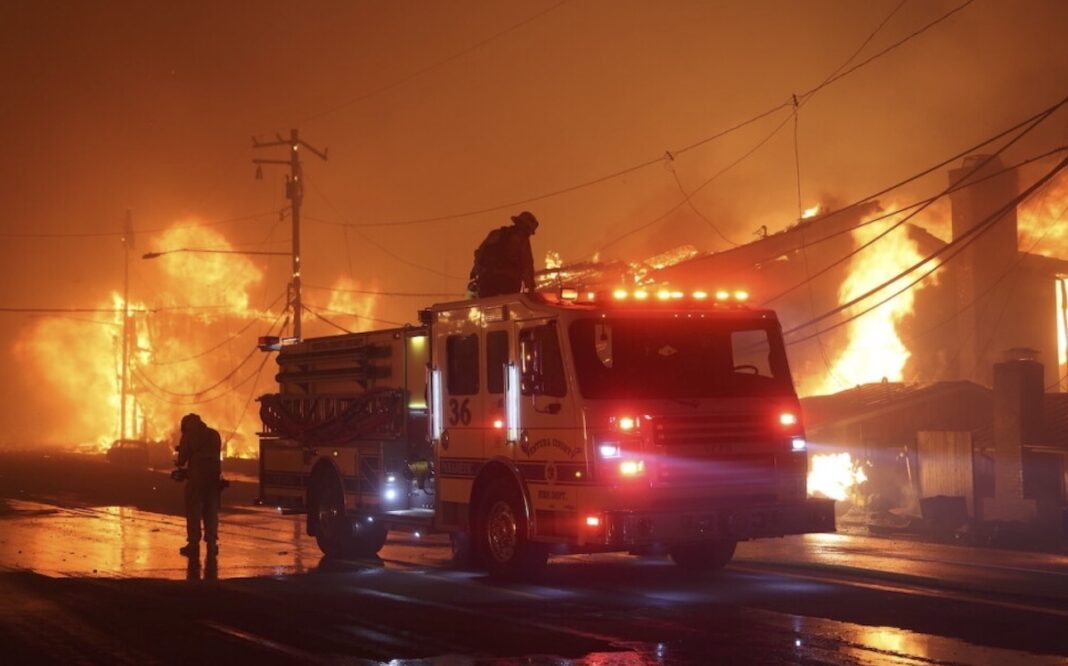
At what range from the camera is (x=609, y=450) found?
463 inches

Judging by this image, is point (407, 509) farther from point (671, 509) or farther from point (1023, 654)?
point (1023, 654)

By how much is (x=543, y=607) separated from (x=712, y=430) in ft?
7.67

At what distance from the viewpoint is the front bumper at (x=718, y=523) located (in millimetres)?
11562

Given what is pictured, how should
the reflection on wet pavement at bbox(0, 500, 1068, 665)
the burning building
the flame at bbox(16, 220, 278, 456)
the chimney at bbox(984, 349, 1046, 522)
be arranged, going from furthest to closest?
the flame at bbox(16, 220, 278, 456) → the burning building → the chimney at bbox(984, 349, 1046, 522) → the reflection on wet pavement at bbox(0, 500, 1068, 665)

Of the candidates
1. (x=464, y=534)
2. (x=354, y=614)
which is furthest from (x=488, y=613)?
(x=464, y=534)

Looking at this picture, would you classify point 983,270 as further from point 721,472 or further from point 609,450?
point 609,450

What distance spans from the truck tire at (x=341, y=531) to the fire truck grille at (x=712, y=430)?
17.4 feet

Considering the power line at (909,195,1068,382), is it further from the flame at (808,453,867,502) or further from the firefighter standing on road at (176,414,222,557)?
the firefighter standing on road at (176,414,222,557)

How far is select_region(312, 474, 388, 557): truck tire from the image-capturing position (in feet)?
52.6

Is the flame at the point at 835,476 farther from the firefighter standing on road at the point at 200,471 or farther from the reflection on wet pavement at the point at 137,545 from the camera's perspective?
the firefighter standing on road at the point at 200,471

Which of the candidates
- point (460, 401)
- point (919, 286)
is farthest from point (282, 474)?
point (919, 286)

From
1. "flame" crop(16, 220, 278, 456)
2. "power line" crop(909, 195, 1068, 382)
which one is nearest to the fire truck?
"power line" crop(909, 195, 1068, 382)

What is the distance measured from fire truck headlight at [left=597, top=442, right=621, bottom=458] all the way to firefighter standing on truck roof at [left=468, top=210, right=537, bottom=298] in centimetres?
274

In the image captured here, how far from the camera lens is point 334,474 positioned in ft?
53.3
